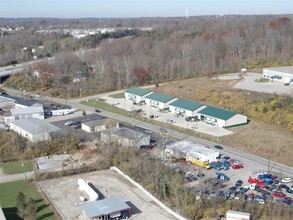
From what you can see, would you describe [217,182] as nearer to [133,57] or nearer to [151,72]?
[151,72]

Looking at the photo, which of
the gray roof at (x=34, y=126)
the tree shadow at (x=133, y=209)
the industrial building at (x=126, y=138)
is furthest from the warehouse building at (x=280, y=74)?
the tree shadow at (x=133, y=209)

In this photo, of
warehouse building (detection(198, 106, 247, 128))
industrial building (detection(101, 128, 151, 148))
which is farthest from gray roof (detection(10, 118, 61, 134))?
warehouse building (detection(198, 106, 247, 128))

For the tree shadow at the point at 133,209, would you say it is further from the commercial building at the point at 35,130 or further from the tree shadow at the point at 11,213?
the commercial building at the point at 35,130

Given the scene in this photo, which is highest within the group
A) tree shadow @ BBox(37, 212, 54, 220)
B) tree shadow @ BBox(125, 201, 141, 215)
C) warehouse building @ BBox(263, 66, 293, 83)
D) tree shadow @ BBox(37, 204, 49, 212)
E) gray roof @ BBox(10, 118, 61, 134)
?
warehouse building @ BBox(263, 66, 293, 83)

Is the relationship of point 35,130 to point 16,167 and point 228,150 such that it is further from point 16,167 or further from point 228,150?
point 228,150

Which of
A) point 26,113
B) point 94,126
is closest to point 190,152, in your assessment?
point 94,126

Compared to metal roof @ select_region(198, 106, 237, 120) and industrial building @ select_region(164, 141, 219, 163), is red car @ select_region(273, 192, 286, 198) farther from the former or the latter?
metal roof @ select_region(198, 106, 237, 120)

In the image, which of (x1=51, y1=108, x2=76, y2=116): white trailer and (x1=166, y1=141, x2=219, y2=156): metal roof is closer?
(x1=166, y1=141, x2=219, y2=156): metal roof

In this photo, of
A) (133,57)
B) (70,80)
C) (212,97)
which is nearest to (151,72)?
(133,57)
